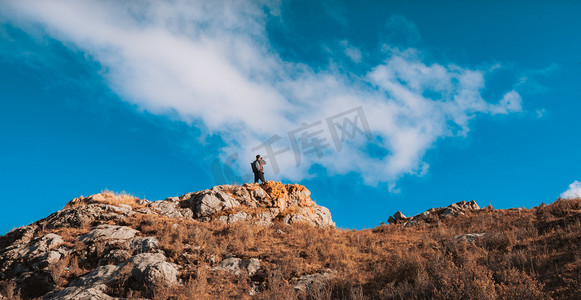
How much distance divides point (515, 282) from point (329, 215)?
15.6 meters

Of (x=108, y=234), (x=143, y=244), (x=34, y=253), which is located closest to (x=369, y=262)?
(x=143, y=244)

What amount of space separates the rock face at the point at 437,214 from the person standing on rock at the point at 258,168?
31.0 ft

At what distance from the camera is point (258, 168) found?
867 inches

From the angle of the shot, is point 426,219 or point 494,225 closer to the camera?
point 494,225

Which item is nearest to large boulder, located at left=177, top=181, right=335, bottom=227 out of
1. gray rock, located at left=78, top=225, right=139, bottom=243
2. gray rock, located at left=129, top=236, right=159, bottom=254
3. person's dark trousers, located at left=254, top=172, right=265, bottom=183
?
person's dark trousers, located at left=254, top=172, right=265, bottom=183

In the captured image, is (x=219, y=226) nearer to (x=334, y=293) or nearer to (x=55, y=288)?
(x=55, y=288)

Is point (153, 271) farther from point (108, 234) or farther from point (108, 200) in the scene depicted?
point (108, 200)

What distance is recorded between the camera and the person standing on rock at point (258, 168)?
22.0 meters

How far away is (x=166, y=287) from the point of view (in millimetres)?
8664

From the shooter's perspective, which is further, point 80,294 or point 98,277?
point 98,277

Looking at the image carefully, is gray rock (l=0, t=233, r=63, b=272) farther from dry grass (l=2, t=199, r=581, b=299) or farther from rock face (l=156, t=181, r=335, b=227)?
rock face (l=156, t=181, r=335, b=227)

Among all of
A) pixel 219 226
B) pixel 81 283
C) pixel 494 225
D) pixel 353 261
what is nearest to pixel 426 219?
pixel 494 225

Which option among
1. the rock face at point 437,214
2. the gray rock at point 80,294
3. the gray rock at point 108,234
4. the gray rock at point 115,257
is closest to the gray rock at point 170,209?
the gray rock at point 108,234

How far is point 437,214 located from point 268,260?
1419cm
